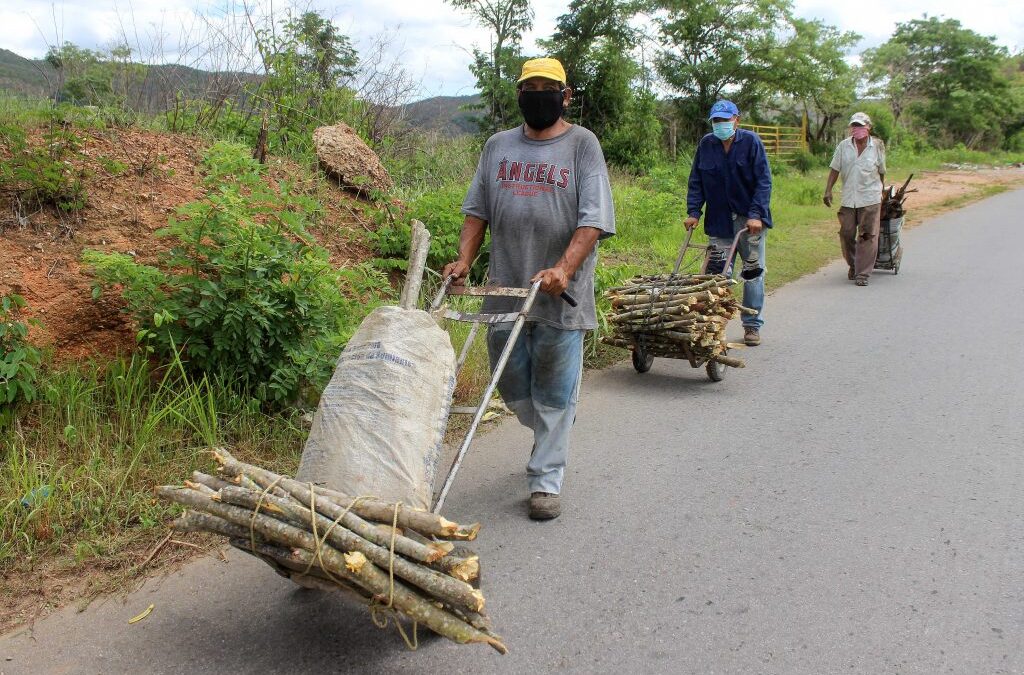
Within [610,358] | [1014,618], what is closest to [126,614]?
[1014,618]

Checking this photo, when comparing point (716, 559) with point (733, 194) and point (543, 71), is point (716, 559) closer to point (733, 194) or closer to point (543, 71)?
point (543, 71)

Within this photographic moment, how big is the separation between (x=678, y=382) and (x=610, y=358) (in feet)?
2.62

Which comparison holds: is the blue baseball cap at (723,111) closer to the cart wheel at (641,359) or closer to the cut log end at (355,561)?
the cart wheel at (641,359)

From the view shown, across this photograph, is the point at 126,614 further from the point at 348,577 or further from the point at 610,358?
the point at 610,358

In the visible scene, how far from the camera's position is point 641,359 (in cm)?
684

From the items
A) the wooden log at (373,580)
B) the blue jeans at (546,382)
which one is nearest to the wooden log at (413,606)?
the wooden log at (373,580)

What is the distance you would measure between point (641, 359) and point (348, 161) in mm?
3297

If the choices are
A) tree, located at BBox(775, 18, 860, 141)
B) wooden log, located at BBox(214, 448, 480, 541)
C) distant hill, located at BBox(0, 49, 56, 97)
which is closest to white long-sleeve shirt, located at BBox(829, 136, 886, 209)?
distant hill, located at BBox(0, 49, 56, 97)

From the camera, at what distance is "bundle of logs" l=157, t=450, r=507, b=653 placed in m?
2.73

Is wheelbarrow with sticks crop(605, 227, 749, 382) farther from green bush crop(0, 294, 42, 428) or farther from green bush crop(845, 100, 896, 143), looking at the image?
green bush crop(845, 100, 896, 143)

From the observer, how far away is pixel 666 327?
6371mm

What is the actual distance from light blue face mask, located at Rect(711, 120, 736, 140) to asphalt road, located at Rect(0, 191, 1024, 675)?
1986 millimetres

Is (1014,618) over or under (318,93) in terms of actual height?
under

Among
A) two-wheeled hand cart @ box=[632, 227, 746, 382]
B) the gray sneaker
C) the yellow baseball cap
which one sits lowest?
the gray sneaker
